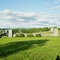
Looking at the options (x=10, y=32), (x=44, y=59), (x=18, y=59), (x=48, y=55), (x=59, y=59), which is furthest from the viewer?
(x=10, y=32)

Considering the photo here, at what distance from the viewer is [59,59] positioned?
346 inches

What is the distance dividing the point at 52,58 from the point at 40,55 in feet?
2.12

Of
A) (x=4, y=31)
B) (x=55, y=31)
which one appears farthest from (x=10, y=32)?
(x=55, y=31)

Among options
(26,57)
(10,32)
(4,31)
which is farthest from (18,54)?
(4,31)

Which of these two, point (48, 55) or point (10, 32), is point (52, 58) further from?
point (10, 32)

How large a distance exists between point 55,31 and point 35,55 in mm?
35450

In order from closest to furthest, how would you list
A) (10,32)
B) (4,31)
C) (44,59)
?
(44,59) < (10,32) < (4,31)

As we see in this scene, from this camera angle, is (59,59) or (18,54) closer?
(59,59)

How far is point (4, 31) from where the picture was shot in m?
45.6

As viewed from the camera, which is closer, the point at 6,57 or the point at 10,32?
the point at 6,57

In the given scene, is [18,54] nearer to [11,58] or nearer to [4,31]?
[11,58]

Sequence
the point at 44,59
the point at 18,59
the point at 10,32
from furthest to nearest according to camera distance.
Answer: the point at 10,32, the point at 44,59, the point at 18,59

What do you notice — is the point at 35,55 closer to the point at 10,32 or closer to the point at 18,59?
the point at 18,59

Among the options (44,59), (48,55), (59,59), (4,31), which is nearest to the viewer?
(59,59)
